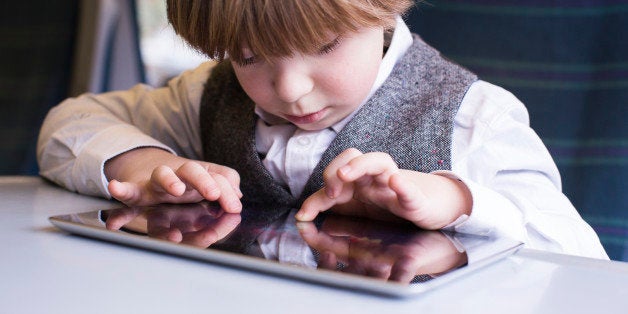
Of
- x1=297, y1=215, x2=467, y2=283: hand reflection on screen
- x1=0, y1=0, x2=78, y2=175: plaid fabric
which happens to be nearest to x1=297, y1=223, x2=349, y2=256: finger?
x1=297, y1=215, x2=467, y2=283: hand reflection on screen

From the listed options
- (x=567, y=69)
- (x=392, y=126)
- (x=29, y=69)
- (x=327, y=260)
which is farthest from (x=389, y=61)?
(x=29, y=69)

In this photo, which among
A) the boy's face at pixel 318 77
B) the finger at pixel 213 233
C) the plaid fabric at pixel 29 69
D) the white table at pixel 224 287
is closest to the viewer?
the white table at pixel 224 287

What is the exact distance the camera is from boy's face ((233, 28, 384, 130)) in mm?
659

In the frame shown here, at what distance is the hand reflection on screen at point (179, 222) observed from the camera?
463 millimetres

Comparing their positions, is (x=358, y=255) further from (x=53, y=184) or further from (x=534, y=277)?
(x=53, y=184)

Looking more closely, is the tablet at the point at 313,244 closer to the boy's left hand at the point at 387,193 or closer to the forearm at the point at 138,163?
the boy's left hand at the point at 387,193

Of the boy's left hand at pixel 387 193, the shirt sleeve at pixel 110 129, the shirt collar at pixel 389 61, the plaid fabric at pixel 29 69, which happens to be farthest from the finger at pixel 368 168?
the plaid fabric at pixel 29 69

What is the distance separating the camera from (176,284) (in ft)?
1.21

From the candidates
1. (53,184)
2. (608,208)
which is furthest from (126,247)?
(608,208)

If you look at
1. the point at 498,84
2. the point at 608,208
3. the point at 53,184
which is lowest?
the point at 53,184

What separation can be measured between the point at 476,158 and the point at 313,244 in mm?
332

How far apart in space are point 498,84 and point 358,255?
1.66ft

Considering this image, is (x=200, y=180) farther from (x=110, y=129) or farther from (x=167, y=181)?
(x=110, y=129)

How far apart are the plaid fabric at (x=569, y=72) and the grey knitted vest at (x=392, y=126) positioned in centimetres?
8
